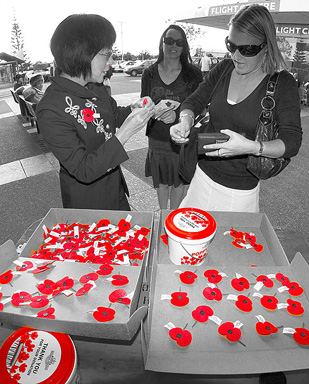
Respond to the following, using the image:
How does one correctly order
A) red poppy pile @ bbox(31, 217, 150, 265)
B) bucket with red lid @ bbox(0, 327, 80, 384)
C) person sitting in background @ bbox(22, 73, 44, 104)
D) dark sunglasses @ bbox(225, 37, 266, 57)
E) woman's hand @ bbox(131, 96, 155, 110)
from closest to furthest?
bucket with red lid @ bbox(0, 327, 80, 384) < red poppy pile @ bbox(31, 217, 150, 265) < dark sunglasses @ bbox(225, 37, 266, 57) < woman's hand @ bbox(131, 96, 155, 110) < person sitting in background @ bbox(22, 73, 44, 104)

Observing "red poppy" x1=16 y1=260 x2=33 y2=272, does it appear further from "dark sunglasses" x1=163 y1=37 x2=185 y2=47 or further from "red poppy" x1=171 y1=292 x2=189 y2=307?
"dark sunglasses" x1=163 y1=37 x2=185 y2=47

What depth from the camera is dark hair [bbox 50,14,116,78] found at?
4.34ft

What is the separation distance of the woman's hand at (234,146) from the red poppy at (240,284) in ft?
2.00

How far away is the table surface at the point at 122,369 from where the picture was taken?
80 cm

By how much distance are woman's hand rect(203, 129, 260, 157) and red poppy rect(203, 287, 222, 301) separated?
656 mm

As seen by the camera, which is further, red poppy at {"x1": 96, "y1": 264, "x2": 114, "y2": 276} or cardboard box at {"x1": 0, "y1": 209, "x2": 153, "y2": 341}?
red poppy at {"x1": 96, "y1": 264, "x2": 114, "y2": 276}

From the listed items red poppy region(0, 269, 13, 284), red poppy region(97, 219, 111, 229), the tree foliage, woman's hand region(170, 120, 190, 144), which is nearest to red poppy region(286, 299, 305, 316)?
red poppy region(97, 219, 111, 229)

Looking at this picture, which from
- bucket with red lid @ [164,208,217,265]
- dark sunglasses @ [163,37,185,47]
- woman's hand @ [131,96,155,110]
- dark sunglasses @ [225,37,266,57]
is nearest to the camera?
bucket with red lid @ [164,208,217,265]

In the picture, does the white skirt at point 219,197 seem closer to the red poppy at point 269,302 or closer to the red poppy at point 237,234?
the red poppy at point 237,234

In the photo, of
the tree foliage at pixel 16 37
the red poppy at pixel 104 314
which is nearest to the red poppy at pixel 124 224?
the red poppy at pixel 104 314

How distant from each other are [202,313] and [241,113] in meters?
1.08

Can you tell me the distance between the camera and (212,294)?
925 mm

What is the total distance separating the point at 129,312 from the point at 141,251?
0.36m

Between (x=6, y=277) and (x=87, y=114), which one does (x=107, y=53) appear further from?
(x=6, y=277)
